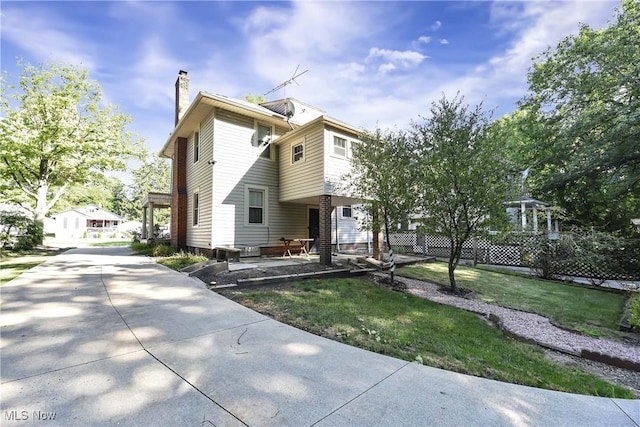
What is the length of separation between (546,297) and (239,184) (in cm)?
1034

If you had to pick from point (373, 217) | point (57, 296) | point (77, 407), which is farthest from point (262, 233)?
point (77, 407)

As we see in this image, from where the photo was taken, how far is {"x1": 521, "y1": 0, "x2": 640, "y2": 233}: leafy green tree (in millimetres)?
10492

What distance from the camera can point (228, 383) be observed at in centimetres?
256

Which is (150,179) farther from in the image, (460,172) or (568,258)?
(568,258)

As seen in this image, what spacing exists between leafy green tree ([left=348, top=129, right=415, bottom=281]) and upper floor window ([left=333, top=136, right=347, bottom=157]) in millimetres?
2086

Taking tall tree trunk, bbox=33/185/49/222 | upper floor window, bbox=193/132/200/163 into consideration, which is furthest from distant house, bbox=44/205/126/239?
upper floor window, bbox=193/132/200/163

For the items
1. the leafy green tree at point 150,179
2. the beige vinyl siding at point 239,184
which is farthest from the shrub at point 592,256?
the leafy green tree at point 150,179

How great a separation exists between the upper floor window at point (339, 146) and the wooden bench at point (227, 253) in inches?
196

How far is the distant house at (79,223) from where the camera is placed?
32.7 meters

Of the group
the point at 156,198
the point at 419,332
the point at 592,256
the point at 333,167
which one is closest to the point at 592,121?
the point at 592,256

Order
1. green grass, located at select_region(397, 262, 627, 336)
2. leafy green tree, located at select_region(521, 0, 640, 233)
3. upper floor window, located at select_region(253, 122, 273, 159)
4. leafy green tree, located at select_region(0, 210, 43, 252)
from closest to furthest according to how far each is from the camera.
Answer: green grass, located at select_region(397, 262, 627, 336), leafy green tree, located at select_region(521, 0, 640, 233), upper floor window, located at select_region(253, 122, 273, 159), leafy green tree, located at select_region(0, 210, 43, 252)

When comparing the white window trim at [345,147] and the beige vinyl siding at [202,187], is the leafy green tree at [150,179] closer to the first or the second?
the beige vinyl siding at [202,187]

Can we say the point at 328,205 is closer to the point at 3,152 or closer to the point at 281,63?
the point at 281,63

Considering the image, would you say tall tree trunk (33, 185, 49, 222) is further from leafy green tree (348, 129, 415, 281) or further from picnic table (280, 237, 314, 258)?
leafy green tree (348, 129, 415, 281)
